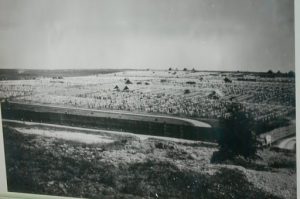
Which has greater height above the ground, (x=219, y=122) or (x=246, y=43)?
(x=246, y=43)

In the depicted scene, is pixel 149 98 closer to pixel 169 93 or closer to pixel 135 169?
pixel 169 93

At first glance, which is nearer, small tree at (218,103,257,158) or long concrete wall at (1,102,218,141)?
small tree at (218,103,257,158)

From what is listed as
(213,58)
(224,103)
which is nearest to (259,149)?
(224,103)

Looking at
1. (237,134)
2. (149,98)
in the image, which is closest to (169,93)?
(149,98)

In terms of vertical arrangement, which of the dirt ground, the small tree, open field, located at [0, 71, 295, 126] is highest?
open field, located at [0, 71, 295, 126]

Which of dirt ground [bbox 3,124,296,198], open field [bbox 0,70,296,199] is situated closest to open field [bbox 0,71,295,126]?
open field [bbox 0,70,296,199]

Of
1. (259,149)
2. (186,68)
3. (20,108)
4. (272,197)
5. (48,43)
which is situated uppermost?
(48,43)

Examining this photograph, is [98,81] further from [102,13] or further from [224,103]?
[224,103]

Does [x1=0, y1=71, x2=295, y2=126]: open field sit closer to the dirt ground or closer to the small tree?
the small tree
